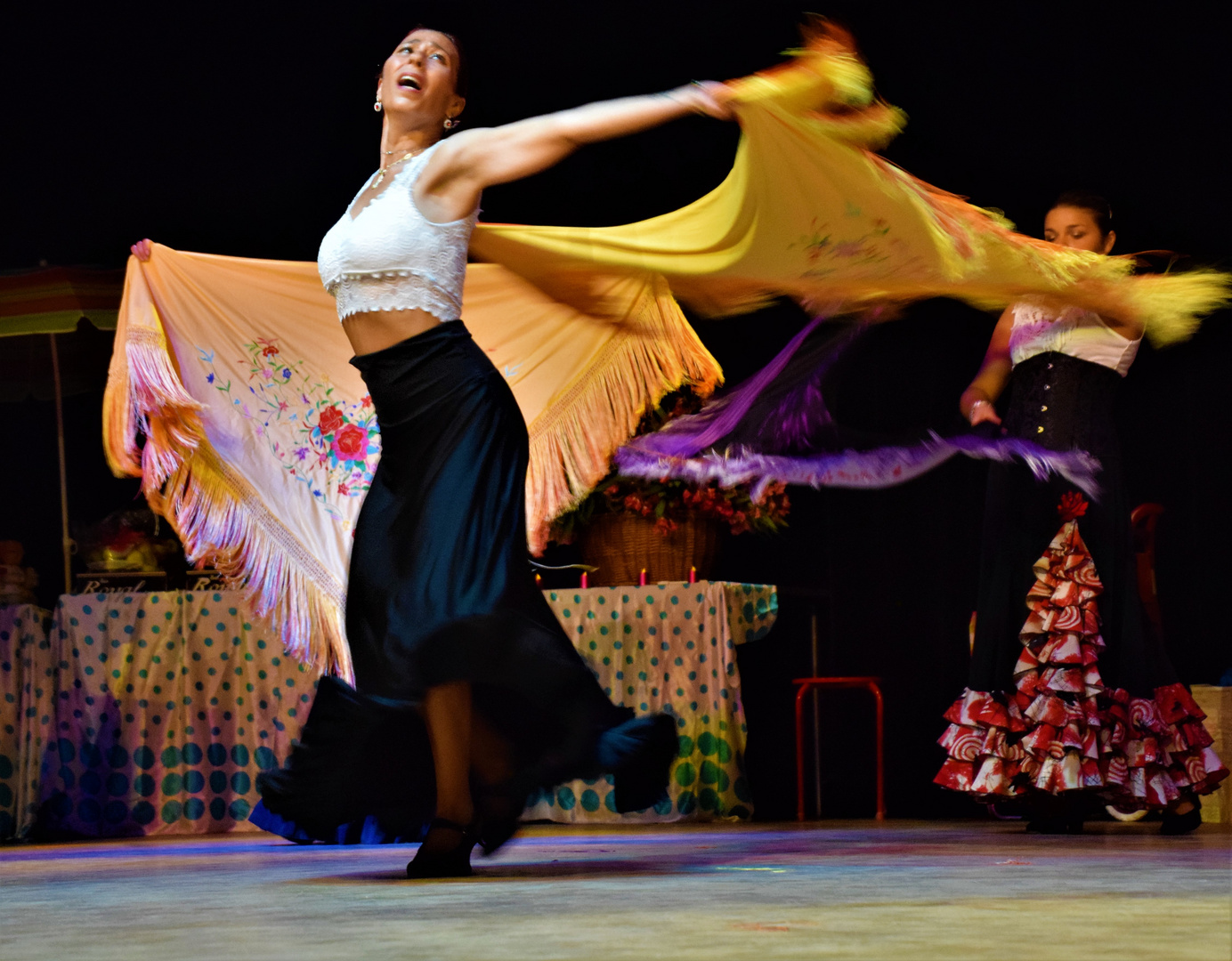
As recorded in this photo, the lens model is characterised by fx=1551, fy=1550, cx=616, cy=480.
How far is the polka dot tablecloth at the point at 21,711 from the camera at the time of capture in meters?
4.64

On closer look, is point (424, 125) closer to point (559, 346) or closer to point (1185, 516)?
point (559, 346)

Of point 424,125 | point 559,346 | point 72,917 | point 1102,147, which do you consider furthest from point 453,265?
point 1102,147

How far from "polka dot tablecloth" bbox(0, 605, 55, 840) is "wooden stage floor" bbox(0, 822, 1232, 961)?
3.50 ft

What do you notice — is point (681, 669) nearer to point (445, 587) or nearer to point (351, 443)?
point (351, 443)

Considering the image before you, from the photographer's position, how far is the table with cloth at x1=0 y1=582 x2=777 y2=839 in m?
4.66

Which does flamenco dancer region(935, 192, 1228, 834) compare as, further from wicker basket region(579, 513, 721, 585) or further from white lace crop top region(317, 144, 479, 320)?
white lace crop top region(317, 144, 479, 320)

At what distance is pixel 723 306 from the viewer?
2.97m

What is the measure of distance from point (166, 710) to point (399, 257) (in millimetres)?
2443

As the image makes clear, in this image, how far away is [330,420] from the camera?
4.12 m

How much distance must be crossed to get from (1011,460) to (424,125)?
6.00 ft

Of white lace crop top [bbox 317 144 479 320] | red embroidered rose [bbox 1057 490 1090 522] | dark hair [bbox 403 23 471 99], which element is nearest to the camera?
white lace crop top [bbox 317 144 479 320]

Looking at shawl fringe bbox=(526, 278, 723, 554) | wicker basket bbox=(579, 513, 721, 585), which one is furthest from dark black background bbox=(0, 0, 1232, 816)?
shawl fringe bbox=(526, 278, 723, 554)

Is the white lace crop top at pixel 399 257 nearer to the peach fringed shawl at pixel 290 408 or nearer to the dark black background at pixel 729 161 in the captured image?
the peach fringed shawl at pixel 290 408

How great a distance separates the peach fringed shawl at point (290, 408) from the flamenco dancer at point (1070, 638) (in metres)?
1.03
